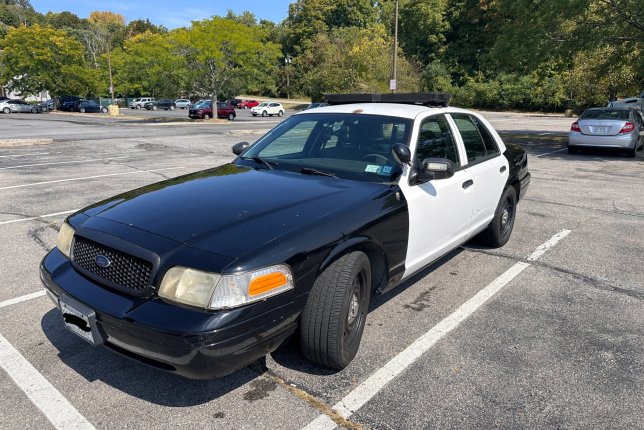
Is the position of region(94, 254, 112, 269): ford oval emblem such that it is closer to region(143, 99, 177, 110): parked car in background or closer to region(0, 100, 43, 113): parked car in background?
region(0, 100, 43, 113): parked car in background

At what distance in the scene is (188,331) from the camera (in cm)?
229

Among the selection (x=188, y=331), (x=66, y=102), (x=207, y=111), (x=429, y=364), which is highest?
(x=66, y=102)

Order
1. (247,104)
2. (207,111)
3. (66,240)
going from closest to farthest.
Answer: (66,240), (207,111), (247,104)

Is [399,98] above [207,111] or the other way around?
the other way around

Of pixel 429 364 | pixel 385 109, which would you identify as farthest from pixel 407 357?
pixel 385 109

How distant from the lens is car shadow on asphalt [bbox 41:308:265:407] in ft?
9.04

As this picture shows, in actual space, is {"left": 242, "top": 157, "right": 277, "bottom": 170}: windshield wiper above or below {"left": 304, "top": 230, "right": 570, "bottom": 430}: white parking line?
above

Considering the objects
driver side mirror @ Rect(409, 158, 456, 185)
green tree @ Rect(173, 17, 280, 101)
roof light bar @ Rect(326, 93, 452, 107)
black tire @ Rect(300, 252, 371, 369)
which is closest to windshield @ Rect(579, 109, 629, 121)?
roof light bar @ Rect(326, 93, 452, 107)

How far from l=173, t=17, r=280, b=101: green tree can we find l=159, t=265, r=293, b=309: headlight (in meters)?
33.3

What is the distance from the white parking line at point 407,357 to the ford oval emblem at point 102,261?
1.36 metres

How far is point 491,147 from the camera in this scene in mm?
5000

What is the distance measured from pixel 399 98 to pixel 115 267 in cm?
304

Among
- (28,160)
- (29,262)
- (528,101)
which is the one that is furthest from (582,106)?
(29,262)

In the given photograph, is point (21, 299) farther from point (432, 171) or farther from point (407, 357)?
point (432, 171)
